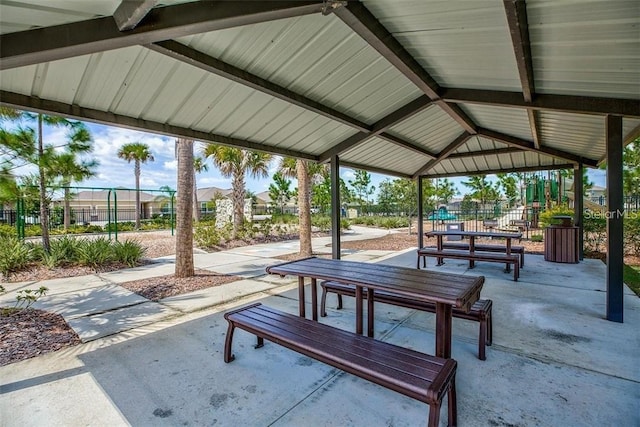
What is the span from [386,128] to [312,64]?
2.26 m

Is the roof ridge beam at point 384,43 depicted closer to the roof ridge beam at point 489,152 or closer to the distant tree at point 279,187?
the roof ridge beam at point 489,152

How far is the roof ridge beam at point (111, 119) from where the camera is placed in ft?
9.66

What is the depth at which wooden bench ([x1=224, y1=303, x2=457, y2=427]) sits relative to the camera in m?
1.72

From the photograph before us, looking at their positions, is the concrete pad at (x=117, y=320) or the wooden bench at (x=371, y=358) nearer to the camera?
the wooden bench at (x=371, y=358)

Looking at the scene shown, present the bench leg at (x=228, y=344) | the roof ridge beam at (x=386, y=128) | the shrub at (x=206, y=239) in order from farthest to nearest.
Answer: the shrub at (x=206, y=239) < the roof ridge beam at (x=386, y=128) < the bench leg at (x=228, y=344)

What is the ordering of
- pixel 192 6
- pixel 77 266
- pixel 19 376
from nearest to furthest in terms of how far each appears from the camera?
pixel 192 6 → pixel 19 376 → pixel 77 266

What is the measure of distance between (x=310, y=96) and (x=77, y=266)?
7067 millimetres

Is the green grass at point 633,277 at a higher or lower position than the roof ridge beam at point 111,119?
lower

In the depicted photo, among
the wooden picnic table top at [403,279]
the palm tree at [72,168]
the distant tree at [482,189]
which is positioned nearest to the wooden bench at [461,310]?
the wooden picnic table top at [403,279]

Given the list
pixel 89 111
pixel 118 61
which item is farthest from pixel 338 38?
pixel 89 111

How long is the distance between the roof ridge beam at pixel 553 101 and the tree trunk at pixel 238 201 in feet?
34.0

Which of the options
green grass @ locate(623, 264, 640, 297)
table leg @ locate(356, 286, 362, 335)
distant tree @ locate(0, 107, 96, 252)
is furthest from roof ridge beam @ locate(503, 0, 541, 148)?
distant tree @ locate(0, 107, 96, 252)

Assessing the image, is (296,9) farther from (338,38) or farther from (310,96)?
(310,96)

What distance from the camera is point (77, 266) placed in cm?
715
